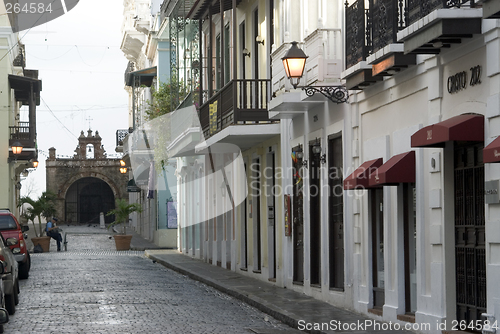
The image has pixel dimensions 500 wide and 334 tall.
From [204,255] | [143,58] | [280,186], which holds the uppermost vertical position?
[143,58]

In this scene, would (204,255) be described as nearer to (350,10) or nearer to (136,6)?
(350,10)

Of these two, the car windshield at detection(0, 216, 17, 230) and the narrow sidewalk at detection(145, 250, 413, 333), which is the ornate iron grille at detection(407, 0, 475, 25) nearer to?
the narrow sidewalk at detection(145, 250, 413, 333)

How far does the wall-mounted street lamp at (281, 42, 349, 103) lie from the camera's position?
13656 mm

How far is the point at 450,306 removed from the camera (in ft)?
32.8

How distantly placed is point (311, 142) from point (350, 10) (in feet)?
12.4

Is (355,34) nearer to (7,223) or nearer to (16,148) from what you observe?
(7,223)

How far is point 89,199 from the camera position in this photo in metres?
65.5

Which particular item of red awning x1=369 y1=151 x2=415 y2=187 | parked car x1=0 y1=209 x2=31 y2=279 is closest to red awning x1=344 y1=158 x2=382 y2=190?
red awning x1=369 y1=151 x2=415 y2=187

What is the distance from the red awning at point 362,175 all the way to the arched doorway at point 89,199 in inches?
2128

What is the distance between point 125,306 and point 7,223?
8.65m

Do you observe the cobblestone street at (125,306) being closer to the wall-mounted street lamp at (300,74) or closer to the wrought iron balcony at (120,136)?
the wall-mounted street lamp at (300,74)

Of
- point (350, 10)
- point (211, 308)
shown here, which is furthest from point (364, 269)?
point (350, 10)

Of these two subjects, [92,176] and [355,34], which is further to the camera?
[92,176]

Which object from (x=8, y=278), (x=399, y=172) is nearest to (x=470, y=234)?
(x=399, y=172)
